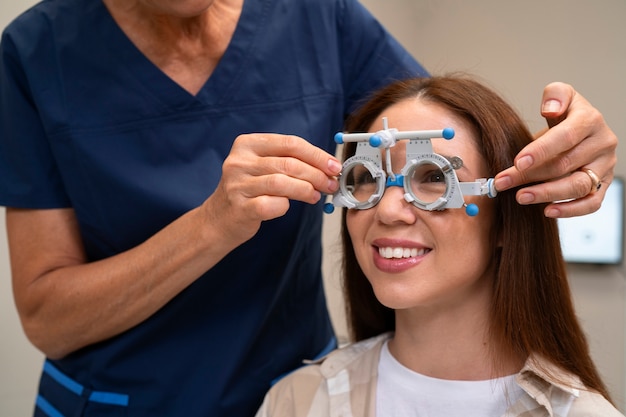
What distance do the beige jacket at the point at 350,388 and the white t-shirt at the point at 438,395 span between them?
0.08 feet

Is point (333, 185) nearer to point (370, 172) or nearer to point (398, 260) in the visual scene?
point (370, 172)

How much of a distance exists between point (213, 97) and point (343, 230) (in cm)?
42

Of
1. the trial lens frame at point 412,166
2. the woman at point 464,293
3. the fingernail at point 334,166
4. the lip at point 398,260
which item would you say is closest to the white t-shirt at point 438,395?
the woman at point 464,293

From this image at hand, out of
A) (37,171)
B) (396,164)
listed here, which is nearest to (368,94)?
(396,164)

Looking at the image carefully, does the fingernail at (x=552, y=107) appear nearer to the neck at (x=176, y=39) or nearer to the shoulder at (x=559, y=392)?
the shoulder at (x=559, y=392)

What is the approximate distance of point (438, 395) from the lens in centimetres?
126

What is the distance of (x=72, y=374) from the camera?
144 centimetres

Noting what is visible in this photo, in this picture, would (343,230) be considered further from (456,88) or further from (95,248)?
(95,248)

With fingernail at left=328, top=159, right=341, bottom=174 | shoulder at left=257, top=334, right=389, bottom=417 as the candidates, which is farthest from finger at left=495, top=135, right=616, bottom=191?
shoulder at left=257, top=334, right=389, bottom=417

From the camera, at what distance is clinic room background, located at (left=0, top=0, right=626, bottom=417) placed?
6.06ft

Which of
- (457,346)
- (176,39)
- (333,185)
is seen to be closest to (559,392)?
(457,346)

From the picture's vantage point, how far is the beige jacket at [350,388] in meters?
1.17

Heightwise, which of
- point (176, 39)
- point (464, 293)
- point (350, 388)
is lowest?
point (350, 388)

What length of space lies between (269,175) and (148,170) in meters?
0.38
